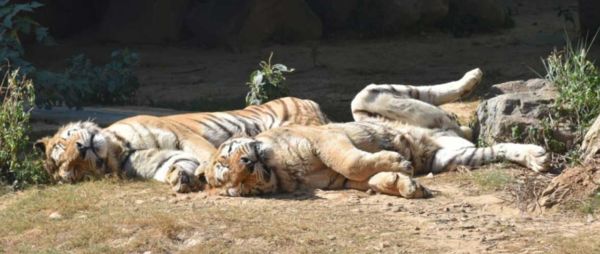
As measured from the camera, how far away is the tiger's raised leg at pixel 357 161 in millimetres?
7199

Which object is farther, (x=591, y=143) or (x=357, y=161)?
(x=357, y=161)

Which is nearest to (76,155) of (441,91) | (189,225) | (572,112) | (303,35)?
(189,225)

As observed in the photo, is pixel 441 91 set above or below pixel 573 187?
above

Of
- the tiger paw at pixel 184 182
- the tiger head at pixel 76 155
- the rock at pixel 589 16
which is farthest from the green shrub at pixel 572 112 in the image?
the rock at pixel 589 16

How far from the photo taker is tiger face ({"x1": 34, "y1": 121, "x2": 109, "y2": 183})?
798 cm

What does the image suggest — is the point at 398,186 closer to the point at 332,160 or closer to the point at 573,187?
the point at 332,160

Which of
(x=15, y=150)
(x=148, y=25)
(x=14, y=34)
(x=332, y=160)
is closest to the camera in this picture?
(x=332, y=160)

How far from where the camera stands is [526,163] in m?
7.63

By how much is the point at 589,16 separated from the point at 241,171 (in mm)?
7603

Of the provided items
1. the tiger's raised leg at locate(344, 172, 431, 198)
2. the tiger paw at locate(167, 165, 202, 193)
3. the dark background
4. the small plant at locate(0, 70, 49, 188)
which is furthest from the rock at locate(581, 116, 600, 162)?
the dark background

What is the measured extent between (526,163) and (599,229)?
5.44ft

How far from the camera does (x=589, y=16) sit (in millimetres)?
13711

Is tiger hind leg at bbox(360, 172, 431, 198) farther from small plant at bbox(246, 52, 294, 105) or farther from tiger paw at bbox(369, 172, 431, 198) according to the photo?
small plant at bbox(246, 52, 294, 105)

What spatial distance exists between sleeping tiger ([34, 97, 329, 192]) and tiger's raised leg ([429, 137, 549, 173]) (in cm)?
97
